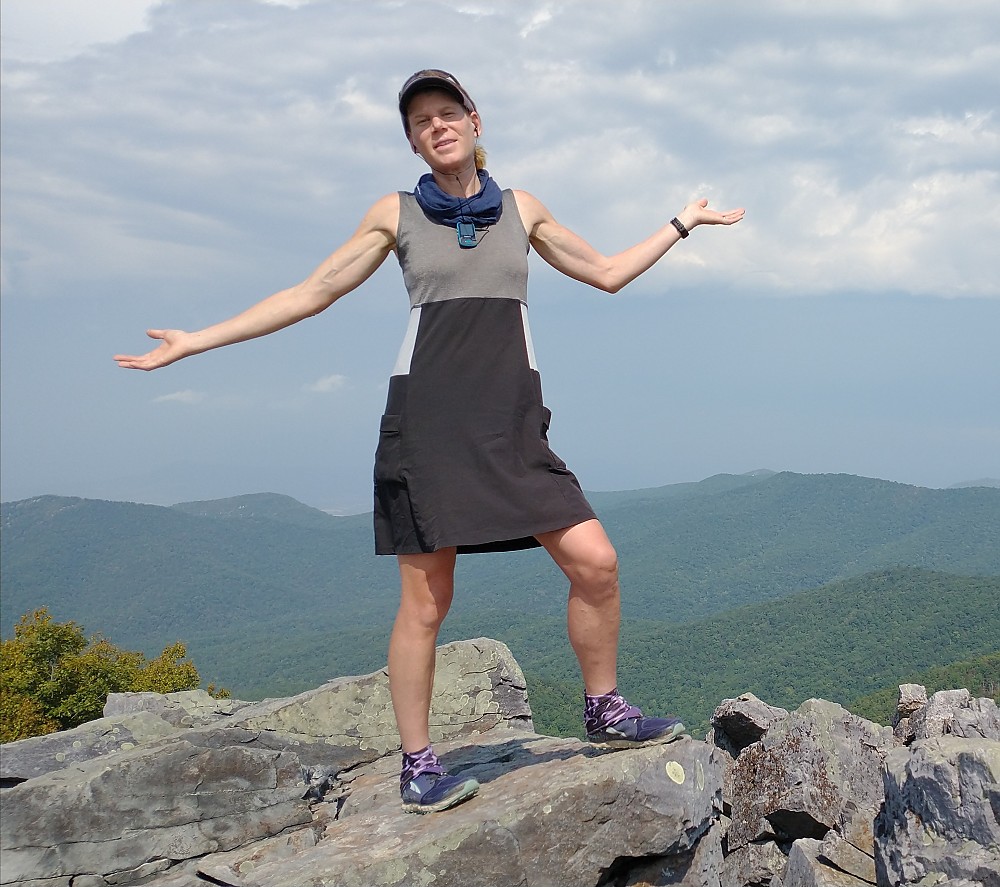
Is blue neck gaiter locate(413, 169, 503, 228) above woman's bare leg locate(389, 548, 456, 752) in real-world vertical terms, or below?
above

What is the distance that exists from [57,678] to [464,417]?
2804 centimetres

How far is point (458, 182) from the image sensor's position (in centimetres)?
483

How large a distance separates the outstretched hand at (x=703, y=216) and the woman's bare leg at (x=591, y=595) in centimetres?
187

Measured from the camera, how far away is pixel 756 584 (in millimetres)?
164125

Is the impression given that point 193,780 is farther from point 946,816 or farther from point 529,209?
point 946,816

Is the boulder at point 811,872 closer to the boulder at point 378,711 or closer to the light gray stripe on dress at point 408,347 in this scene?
the boulder at point 378,711

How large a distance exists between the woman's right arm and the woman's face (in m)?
0.33

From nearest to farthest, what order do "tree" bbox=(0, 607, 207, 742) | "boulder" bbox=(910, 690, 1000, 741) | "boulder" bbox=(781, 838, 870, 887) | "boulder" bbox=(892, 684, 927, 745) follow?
"boulder" bbox=(781, 838, 870, 887) < "boulder" bbox=(910, 690, 1000, 741) < "boulder" bbox=(892, 684, 927, 745) < "tree" bbox=(0, 607, 207, 742)

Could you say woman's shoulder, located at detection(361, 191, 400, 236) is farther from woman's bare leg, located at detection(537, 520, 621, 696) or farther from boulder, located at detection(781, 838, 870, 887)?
boulder, located at detection(781, 838, 870, 887)

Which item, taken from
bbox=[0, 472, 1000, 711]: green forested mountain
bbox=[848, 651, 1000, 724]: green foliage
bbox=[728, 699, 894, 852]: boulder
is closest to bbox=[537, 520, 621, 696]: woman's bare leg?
bbox=[728, 699, 894, 852]: boulder

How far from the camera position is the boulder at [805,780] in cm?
693

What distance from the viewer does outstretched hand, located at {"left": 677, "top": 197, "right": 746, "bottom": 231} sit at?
210 inches

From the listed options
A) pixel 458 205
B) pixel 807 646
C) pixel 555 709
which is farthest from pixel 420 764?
pixel 807 646

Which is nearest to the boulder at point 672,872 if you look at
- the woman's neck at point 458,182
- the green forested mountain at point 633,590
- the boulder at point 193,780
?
the boulder at point 193,780
